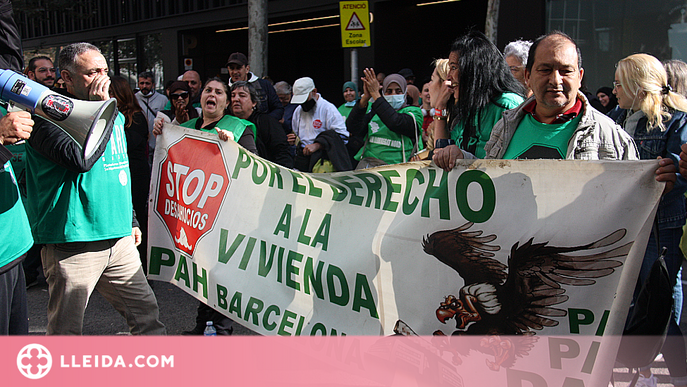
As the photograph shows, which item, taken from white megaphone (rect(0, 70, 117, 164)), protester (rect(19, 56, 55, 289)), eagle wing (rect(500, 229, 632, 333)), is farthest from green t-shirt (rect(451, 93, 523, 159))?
protester (rect(19, 56, 55, 289))

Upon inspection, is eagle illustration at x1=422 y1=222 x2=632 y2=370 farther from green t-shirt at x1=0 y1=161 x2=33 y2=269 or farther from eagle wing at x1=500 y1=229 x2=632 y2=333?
green t-shirt at x1=0 y1=161 x2=33 y2=269

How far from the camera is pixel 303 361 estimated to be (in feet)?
9.68

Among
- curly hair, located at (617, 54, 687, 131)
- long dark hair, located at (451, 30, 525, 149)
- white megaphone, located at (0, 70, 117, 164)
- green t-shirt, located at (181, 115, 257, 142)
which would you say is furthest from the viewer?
green t-shirt, located at (181, 115, 257, 142)

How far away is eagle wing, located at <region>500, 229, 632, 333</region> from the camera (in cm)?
206

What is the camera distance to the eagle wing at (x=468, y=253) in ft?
7.38

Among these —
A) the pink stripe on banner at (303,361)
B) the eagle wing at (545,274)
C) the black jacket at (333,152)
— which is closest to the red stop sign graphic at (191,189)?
the pink stripe on banner at (303,361)

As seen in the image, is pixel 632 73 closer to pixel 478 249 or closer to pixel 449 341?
pixel 478 249

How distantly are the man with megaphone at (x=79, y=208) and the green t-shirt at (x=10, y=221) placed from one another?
334 millimetres

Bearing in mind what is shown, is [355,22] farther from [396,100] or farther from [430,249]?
[430,249]

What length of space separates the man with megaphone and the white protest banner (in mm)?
534

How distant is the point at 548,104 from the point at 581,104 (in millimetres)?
164

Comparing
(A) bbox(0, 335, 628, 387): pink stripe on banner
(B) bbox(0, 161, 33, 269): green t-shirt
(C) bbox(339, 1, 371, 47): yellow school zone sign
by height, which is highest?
(C) bbox(339, 1, 371, 47): yellow school zone sign

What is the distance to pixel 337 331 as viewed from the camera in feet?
8.95

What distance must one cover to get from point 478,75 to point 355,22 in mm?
5454
